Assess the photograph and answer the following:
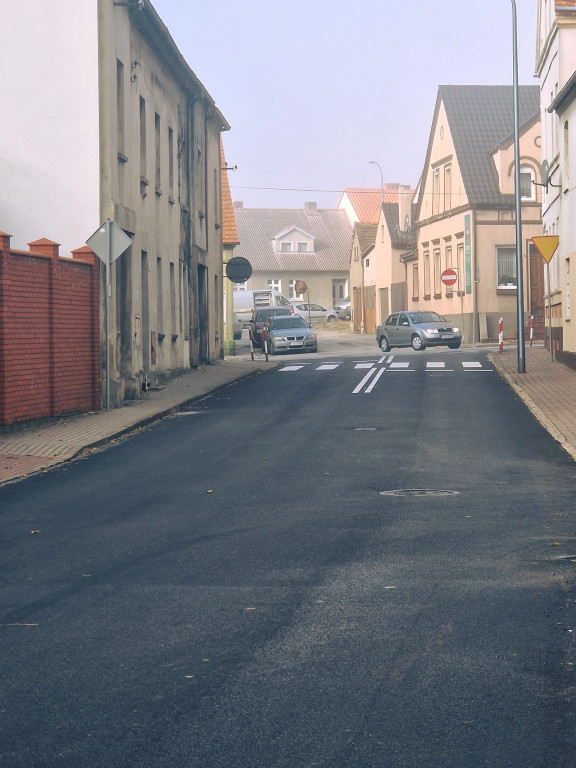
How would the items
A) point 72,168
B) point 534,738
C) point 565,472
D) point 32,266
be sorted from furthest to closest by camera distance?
point 72,168 < point 32,266 < point 565,472 < point 534,738

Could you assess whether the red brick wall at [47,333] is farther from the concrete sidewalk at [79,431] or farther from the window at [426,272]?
the window at [426,272]

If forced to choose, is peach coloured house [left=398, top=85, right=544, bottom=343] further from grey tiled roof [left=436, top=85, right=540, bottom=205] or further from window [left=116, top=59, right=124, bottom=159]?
window [left=116, top=59, right=124, bottom=159]

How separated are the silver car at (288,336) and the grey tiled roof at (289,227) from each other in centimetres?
4845

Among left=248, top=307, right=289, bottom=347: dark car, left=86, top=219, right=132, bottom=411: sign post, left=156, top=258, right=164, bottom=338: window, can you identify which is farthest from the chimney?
left=86, top=219, right=132, bottom=411: sign post

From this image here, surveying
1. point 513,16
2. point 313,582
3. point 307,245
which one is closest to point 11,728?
point 313,582

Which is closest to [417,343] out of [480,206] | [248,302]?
[480,206]

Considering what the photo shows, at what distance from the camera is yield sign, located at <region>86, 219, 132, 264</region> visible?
19047mm

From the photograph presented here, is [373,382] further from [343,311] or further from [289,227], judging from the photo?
[289,227]

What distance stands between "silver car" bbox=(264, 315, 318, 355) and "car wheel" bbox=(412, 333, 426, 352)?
4.00 metres

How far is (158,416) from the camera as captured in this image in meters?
19.2

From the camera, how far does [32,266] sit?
17484mm

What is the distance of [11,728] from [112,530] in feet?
15.1

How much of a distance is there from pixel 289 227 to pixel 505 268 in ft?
151

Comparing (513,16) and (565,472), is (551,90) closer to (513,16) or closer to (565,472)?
(513,16)
